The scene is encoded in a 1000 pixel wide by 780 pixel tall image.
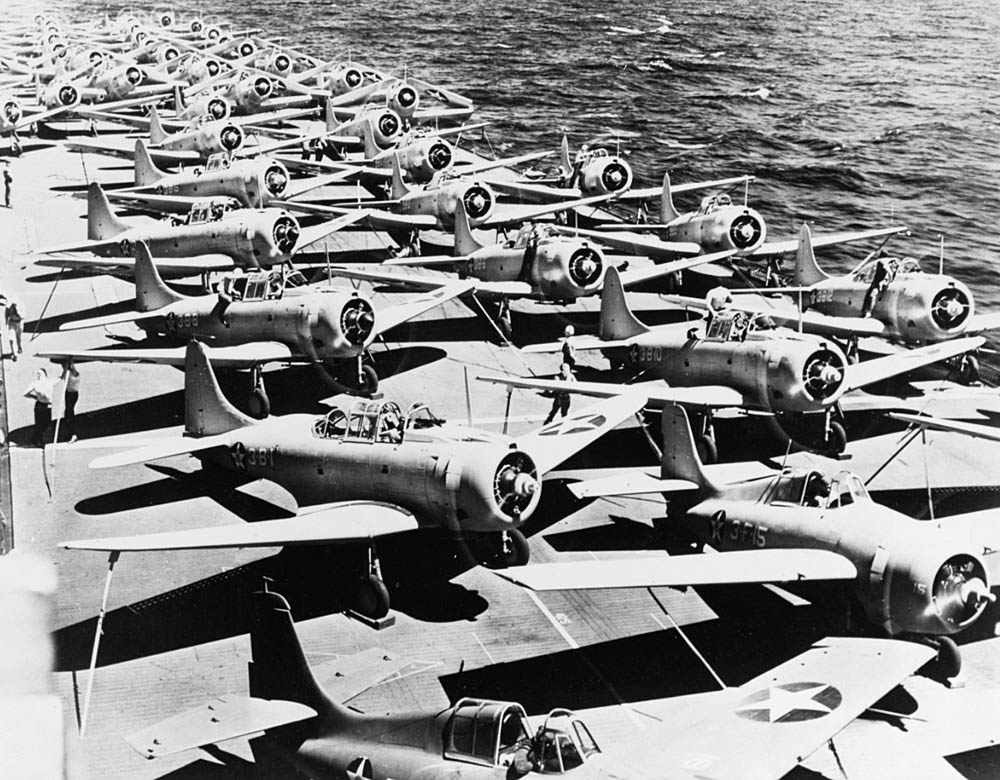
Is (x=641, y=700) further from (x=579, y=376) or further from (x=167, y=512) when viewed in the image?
(x=579, y=376)

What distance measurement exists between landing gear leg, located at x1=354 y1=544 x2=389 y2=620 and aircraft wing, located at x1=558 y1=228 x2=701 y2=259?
2036 cm

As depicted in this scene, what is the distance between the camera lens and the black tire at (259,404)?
24719 mm

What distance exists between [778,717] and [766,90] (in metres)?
78.2

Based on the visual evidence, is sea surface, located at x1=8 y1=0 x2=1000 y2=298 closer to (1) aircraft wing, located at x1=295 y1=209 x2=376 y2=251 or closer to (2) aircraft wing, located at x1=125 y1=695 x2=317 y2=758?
(1) aircraft wing, located at x1=295 y1=209 x2=376 y2=251

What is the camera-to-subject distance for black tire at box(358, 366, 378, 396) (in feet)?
85.8

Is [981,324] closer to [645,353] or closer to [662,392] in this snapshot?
[645,353]

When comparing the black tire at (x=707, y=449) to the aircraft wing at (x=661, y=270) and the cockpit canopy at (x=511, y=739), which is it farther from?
the cockpit canopy at (x=511, y=739)

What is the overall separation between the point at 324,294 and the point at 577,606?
37.8 ft

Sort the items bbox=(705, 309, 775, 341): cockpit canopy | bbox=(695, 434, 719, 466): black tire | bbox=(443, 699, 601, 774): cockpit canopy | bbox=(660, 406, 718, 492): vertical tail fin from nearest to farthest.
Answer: bbox=(443, 699, 601, 774): cockpit canopy < bbox=(660, 406, 718, 492): vertical tail fin < bbox=(695, 434, 719, 466): black tire < bbox=(705, 309, 775, 341): cockpit canopy

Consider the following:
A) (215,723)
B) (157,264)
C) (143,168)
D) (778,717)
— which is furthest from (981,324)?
(143,168)

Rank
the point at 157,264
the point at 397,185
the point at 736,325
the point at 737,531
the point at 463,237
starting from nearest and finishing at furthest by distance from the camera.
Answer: the point at 737,531
the point at 736,325
the point at 157,264
the point at 463,237
the point at 397,185

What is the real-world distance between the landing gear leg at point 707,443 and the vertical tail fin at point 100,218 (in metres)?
20.9

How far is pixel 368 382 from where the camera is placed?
26.3 meters

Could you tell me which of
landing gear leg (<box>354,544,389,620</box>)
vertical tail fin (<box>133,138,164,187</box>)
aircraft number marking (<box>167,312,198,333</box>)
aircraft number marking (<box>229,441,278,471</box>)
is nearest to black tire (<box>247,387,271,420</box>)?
aircraft number marking (<box>167,312,198,333</box>)
